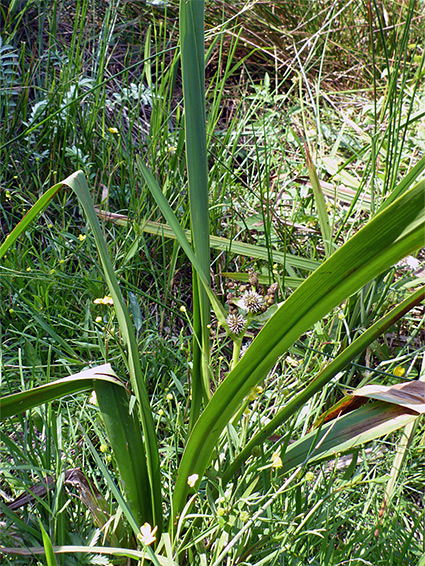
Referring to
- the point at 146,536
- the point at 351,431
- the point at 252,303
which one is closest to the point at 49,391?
the point at 146,536

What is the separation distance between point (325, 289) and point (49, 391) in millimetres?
421

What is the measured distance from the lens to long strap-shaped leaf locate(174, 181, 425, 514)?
52cm

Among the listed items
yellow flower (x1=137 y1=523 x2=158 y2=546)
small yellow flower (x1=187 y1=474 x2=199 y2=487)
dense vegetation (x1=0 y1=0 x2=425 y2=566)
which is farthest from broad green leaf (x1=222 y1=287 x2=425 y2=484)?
yellow flower (x1=137 y1=523 x2=158 y2=546)

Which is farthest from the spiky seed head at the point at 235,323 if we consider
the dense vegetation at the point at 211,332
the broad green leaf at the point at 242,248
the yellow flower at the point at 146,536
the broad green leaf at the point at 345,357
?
the broad green leaf at the point at 242,248

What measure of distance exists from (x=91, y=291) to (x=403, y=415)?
919mm

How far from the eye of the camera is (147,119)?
218cm

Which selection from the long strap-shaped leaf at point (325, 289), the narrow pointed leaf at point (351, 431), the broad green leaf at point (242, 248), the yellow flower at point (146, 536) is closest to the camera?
the long strap-shaped leaf at point (325, 289)

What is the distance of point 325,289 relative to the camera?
0.60 meters

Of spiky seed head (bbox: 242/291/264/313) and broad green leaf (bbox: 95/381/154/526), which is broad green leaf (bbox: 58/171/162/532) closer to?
broad green leaf (bbox: 95/381/154/526)

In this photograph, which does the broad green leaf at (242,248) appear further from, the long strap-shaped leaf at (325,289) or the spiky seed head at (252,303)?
the long strap-shaped leaf at (325,289)

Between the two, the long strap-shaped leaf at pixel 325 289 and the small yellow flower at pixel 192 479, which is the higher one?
the long strap-shaped leaf at pixel 325 289

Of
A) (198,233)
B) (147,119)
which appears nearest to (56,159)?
(147,119)

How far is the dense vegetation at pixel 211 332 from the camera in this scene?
75 cm

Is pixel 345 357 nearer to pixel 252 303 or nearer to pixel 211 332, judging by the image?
pixel 252 303
